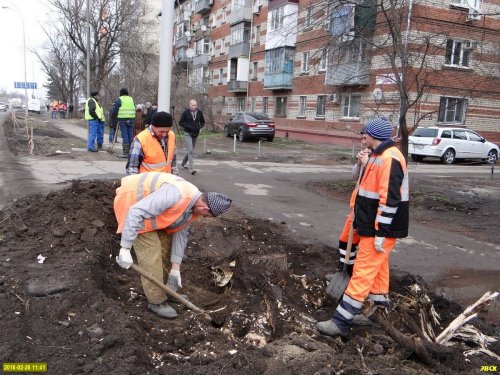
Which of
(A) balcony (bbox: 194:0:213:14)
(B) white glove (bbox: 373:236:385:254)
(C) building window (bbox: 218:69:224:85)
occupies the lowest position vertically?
(B) white glove (bbox: 373:236:385:254)

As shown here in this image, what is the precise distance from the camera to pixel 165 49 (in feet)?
23.1

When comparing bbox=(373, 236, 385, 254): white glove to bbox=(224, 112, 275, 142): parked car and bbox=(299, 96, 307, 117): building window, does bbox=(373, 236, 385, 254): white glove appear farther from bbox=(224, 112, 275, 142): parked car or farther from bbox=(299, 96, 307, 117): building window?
bbox=(299, 96, 307, 117): building window

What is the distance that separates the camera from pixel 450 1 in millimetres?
22625

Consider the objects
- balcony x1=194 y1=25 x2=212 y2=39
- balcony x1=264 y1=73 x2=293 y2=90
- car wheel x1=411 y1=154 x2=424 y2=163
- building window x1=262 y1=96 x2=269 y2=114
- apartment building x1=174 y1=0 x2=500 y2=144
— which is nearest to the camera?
apartment building x1=174 y1=0 x2=500 y2=144

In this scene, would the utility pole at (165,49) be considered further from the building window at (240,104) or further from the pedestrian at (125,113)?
the building window at (240,104)

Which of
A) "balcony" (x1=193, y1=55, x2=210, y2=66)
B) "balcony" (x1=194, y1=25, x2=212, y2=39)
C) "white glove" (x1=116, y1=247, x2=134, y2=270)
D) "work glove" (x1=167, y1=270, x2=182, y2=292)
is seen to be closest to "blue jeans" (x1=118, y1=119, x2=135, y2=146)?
"work glove" (x1=167, y1=270, x2=182, y2=292)

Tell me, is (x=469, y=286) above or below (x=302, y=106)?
below

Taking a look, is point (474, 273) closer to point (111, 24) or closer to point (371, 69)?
point (371, 69)

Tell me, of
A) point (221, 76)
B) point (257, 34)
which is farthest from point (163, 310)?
point (221, 76)

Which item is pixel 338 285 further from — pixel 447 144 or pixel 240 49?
pixel 240 49

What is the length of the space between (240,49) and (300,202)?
32130mm

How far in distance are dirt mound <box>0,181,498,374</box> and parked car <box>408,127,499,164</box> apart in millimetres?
15403

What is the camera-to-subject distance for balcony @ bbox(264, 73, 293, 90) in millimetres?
32344

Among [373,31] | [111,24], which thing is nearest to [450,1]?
[373,31]
